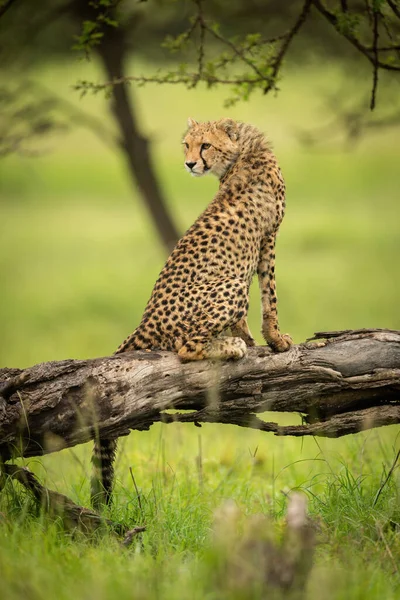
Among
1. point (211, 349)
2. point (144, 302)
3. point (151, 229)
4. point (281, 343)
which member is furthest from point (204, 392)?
point (151, 229)

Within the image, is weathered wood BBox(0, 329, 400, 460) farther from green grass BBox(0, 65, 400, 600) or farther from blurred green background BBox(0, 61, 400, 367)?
blurred green background BBox(0, 61, 400, 367)

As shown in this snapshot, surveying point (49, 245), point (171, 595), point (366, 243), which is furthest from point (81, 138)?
point (171, 595)

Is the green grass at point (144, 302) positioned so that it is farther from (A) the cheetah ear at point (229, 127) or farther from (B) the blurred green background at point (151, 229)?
(A) the cheetah ear at point (229, 127)

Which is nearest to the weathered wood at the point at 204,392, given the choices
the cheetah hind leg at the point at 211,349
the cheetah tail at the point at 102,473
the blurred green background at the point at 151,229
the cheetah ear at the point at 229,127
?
the cheetah hind leg at the point at 211,349

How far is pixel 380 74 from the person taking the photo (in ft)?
35.3

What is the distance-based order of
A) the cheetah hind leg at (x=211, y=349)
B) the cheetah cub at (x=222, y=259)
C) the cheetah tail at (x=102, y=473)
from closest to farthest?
the cheetah hind leg at (x=211, y=349) < the cheetah tail at (x=102, y=473) < the cheetah cub at (x=222, y=259)

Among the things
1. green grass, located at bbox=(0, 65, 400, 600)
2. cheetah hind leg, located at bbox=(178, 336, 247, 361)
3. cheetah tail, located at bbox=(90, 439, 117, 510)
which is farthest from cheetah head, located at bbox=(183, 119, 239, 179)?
cheetah tail, located at bbox=(90, 439, 117, 510)

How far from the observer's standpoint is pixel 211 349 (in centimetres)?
394

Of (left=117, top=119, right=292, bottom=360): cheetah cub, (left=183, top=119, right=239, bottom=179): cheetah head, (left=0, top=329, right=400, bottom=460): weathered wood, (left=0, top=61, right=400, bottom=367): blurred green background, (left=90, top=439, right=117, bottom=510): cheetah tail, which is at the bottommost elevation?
(left=90, top=439, right=117, bottom=510): cheetah tail

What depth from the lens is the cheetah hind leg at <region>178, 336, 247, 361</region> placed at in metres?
3.89

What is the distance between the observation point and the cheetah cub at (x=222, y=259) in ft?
13.5

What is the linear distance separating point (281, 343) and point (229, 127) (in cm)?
133

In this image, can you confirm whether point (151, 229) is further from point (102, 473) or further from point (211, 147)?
point (102, 473)

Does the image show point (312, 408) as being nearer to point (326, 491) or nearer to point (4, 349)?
point (326, 491)
